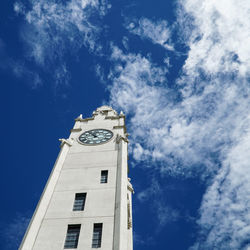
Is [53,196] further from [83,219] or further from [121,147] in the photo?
[121,147]

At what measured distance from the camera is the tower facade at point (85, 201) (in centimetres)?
1995

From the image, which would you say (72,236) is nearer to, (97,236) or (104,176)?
(97,236)

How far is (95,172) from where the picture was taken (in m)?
27.0

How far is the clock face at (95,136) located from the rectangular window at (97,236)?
13212 millimetres

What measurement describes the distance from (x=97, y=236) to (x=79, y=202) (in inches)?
167

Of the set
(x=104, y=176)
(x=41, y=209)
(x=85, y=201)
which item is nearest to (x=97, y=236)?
(x=85, y=201)

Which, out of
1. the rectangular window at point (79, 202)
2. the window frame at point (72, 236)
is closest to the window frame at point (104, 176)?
the rectangular window at point (79, 202)

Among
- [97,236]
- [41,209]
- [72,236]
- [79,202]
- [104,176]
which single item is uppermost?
[104,176]

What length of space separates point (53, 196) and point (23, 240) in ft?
18.0

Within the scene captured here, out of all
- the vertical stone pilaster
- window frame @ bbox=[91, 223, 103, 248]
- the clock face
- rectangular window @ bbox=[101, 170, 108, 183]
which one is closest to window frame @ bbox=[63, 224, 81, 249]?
window frame @ bbox=[91, 223, 103, 248]

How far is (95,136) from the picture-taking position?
35.5m

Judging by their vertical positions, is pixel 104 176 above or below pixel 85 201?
above

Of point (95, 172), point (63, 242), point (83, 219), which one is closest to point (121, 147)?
point (95, 172)

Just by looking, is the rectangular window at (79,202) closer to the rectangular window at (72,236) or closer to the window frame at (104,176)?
the rectangular window at (72,236)
